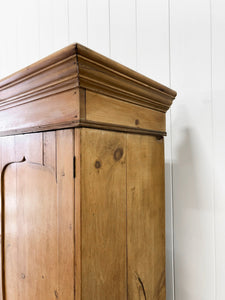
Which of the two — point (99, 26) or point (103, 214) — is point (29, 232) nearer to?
point (103, 214)

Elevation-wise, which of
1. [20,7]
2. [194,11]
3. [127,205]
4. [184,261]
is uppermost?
[20,7]

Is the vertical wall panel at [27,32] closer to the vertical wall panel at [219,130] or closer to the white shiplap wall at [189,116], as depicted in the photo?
the white shiplap wall at [189,116]

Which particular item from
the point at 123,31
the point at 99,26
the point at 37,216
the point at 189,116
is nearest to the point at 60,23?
the point at 99,26

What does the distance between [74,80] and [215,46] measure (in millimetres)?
603

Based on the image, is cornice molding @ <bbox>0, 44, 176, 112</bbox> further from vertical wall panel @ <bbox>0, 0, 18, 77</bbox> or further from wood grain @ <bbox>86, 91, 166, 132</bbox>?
vertical wall panel @ <bbox>0, 0, 18, 77</bbox>

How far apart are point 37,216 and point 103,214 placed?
172 millimetres

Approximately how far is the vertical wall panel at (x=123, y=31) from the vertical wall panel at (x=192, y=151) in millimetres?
184

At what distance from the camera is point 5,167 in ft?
2.38

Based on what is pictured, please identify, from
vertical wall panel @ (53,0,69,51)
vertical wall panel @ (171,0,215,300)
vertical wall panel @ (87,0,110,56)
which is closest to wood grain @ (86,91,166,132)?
vertical wall panel @ (171,0,215,300)

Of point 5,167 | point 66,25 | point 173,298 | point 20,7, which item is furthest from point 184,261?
point 20,7

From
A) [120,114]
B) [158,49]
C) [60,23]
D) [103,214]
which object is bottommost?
[103,214]

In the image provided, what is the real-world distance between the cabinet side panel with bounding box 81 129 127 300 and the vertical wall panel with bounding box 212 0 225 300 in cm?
40

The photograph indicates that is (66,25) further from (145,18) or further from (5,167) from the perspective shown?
(5,167)

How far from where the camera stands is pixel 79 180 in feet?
1.68
